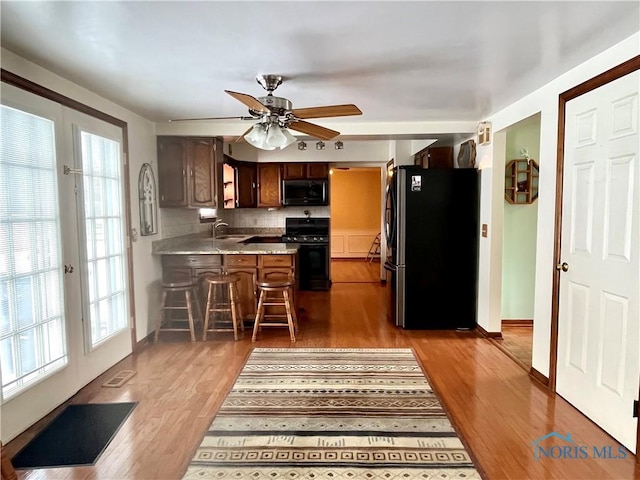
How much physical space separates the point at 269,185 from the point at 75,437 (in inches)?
184

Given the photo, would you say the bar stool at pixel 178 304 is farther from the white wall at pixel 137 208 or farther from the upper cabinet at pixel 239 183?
the upper cabinet at pixel 239 183

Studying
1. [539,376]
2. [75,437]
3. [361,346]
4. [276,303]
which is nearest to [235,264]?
[276,303]

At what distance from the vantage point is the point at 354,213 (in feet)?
31.8

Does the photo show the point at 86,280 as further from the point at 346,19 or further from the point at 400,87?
the point at 400,87

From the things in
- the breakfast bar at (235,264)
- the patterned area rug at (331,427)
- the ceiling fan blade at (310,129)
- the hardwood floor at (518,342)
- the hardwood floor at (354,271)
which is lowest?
the hardwood floor at (518,342)

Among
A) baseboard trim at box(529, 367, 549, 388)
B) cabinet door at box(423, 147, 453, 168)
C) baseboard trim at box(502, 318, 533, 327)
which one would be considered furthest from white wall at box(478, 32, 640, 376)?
baseboard trim at box(502, 318, 533, 327)

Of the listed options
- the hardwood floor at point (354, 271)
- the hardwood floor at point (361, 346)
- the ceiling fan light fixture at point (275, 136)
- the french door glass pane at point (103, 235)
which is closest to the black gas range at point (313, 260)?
the hardwood floor at point (354, 271)

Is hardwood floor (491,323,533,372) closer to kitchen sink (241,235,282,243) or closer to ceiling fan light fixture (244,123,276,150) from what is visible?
ceiling fan light fixture (244,123,276,150)

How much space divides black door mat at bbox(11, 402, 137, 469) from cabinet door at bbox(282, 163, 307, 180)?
14.4 ft

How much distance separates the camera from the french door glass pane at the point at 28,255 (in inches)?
83.5

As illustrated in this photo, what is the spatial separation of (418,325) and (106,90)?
3553mm

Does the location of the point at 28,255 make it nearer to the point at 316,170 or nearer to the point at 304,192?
the point at 304,192

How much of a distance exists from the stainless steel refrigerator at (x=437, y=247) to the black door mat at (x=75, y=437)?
9.11 feet

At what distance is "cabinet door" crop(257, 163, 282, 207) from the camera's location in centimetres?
638
